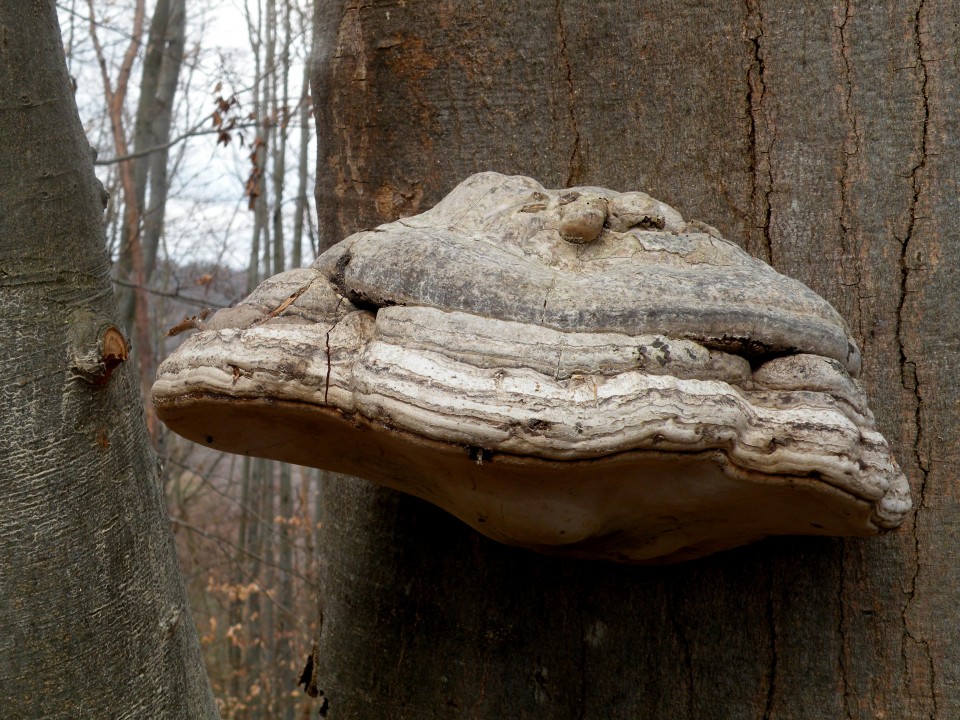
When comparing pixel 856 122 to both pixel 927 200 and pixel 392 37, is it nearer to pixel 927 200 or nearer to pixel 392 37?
pixel 927 200

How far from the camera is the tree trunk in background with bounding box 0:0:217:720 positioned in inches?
55.8

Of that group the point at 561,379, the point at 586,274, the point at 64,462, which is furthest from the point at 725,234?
the point at 64,462

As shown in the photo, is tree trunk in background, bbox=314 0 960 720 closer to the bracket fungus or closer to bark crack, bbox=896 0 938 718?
bark crack, bbox=896 0 938 718

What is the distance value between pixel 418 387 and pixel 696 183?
970 millimetres

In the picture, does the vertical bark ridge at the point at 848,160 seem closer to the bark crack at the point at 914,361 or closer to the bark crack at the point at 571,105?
the bark crack at the point at 914,361

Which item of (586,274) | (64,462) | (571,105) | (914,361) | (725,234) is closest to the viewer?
(586,274)

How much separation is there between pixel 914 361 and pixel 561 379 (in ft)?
3.09

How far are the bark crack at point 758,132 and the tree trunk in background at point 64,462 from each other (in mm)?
1354

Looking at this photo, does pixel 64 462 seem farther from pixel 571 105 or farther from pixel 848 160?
pixel 848 160

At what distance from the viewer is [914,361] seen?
1614 mm

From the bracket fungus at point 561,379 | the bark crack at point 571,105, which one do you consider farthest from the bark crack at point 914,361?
the bark crack at point 571,105

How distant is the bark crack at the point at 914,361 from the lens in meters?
1.58

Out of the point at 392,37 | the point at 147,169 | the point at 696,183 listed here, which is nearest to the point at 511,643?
the point at 696,183

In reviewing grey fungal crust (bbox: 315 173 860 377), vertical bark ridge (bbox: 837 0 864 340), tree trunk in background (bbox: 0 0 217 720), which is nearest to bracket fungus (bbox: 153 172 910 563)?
grey fungal crust (bbox: 315 173 860 377)
